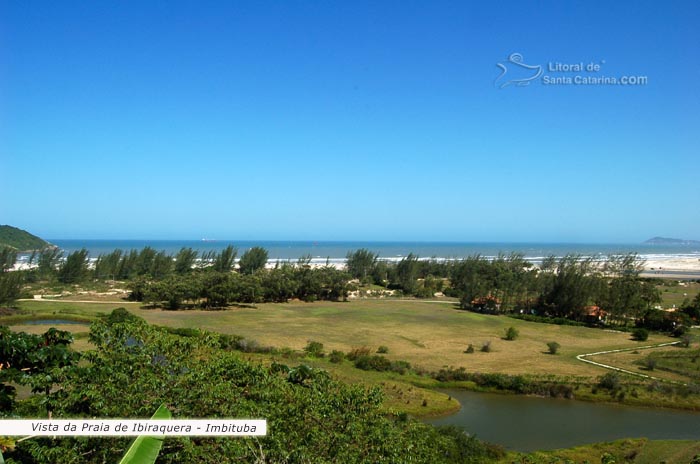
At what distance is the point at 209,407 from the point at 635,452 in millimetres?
21320

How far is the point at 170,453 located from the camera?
33.3 feet

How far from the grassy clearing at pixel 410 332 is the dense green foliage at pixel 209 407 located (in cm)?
2857

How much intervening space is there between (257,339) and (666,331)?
1832 inches

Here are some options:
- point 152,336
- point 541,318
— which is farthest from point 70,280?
point 152,336

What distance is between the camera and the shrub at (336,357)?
39125 mm

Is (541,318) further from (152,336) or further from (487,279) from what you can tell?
(152,336)

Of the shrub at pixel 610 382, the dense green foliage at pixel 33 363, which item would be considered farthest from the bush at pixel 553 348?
the dense green foliage at pixel 33 363

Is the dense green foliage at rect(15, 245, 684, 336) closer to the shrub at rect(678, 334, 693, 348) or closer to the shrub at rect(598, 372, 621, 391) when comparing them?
the shrub at rect(678, 334, 693, 348)

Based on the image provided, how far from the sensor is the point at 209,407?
11.0 meters

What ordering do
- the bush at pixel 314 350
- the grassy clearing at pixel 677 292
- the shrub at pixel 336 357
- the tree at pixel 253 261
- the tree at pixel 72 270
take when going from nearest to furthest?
the shrub at pixel 336 357
the bush at pixel 314 350
the grassy clearing at pixel 677 292
the tree at pixel 72 270
the tree at pixel 253 261

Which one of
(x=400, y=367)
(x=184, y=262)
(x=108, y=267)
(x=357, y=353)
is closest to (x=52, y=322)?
(x=357, y=353)

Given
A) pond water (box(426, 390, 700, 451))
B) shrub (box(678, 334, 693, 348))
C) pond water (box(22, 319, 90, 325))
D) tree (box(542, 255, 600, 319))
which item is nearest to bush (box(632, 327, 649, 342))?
shrub (box(678, 334, 693, 348))

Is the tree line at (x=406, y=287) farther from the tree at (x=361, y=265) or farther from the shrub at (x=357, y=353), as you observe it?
the shrub at (x=357, y=353)

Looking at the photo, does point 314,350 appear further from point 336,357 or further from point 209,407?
point 209,407
